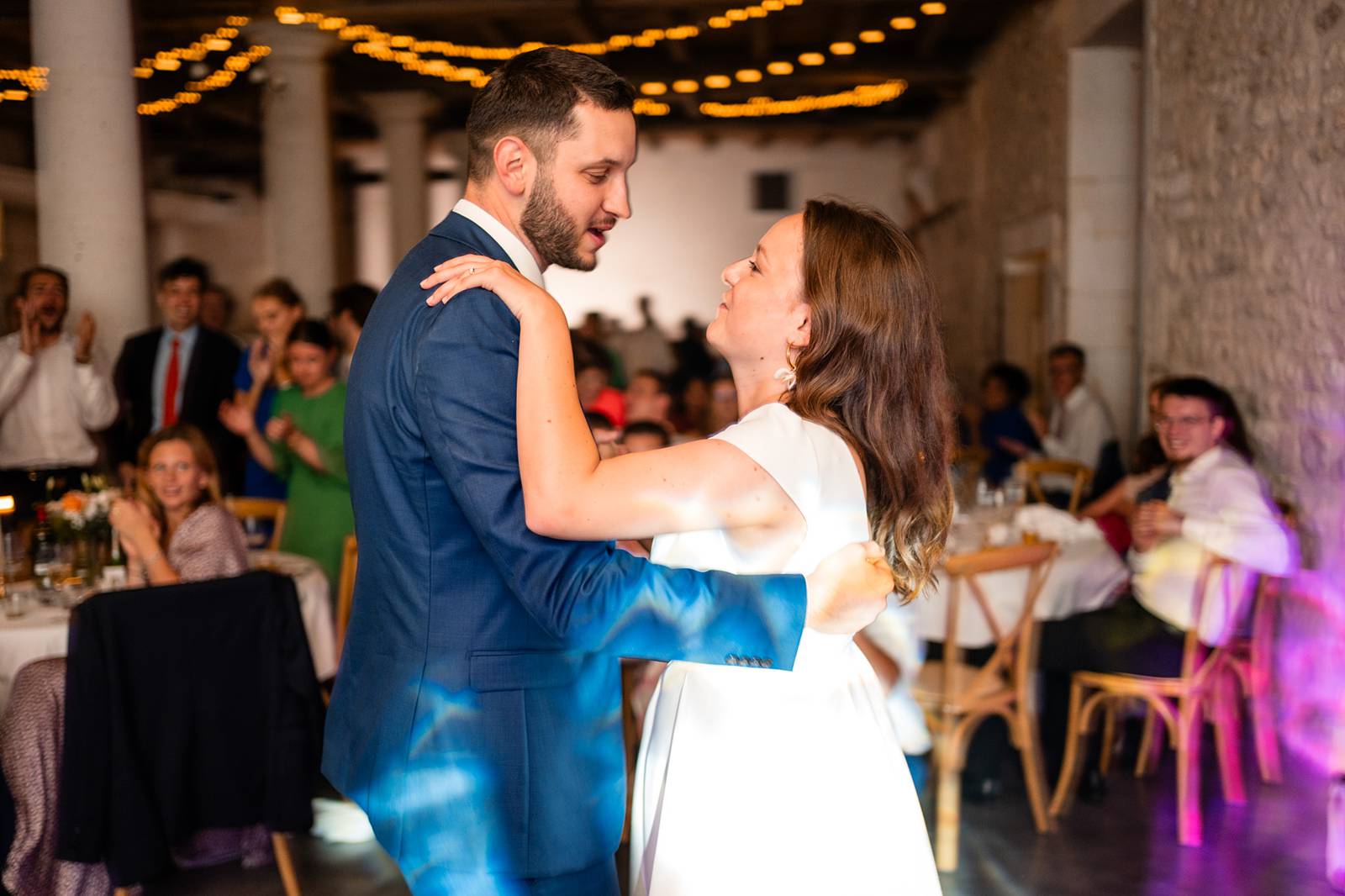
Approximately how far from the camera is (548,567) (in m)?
1.30

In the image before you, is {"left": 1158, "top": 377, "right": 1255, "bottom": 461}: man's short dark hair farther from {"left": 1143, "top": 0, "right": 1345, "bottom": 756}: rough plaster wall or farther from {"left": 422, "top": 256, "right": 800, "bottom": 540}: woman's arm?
{"left": 422, "top": 256, "right": 800, "bottom": 540}: woman's arm

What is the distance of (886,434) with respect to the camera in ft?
5.08

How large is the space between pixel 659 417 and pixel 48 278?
8.23ft

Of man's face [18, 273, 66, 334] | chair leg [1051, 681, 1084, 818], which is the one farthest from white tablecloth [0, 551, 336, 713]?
chair leg [1051, 681, 1084, 818]

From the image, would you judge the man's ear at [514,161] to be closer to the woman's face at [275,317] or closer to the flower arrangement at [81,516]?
the flower arrangement at [81,516]

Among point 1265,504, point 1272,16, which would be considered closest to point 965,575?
point 1265,504

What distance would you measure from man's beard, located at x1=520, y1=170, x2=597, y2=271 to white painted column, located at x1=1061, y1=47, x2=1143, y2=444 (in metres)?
6.13

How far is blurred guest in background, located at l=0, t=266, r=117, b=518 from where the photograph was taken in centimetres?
471

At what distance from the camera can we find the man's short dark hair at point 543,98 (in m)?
1.45

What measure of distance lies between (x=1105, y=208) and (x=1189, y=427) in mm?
3484

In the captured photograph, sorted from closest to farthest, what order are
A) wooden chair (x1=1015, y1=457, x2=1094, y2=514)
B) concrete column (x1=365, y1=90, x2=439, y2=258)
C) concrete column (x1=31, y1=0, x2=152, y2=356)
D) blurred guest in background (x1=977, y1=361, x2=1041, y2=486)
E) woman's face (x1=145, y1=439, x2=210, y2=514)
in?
1. woman's face (x1=145, y1=439, x2=210, y2=514)
2. concrete column (x1=31, y1=0, x2=152, y2=356)
3. wooden chair (x1=1015, y1=457, x2=1094, y2=514)
4. blurred guest in background (x1=977, y1=361, x2=1041, y2=486)
5. concrete column (x1=365, y1=90, x2=439, y2=258)

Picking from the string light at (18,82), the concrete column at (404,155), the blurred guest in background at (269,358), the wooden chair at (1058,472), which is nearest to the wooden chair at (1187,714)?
the wooden chair at (1058,472)

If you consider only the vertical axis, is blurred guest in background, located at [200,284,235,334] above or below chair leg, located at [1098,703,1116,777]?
above

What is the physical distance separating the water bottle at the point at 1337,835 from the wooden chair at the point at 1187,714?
407mm
